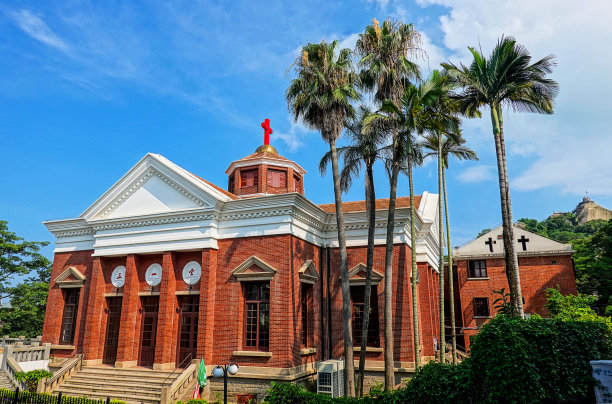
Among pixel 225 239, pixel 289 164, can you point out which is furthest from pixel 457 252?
pixel 225 239

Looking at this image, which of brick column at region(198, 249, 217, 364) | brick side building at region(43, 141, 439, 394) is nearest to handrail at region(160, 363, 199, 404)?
brick column at region(198, 249, 217, 364)

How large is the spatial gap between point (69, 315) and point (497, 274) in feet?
97.3

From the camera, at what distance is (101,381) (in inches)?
683

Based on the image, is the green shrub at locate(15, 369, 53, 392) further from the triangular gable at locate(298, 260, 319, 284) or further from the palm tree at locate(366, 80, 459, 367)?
the palm tree at locate(366, 80, 459, 367)

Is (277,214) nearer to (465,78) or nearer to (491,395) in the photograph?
(465,78)

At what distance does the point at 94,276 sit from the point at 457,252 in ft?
87.9

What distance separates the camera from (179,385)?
15414 millimetres

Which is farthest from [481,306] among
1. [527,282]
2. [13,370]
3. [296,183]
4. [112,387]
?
[13,370]

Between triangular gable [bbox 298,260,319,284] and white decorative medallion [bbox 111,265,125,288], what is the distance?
30.0 ft

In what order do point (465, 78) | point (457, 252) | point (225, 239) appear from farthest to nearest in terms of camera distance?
point (457, 252) < point (225, 239) < point (465, 78)

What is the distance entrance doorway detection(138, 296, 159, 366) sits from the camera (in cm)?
1859

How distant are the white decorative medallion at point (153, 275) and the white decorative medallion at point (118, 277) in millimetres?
1602

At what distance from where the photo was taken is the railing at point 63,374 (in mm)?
17202

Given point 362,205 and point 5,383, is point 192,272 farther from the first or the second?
point 362,205
